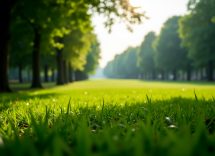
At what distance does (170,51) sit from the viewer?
3678 centimetres

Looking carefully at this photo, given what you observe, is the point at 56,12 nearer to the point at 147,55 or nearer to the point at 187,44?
the point at 187,44

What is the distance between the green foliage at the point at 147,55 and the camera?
48.8 meters

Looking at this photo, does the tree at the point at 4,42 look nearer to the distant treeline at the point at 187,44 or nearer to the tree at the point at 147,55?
the distant treeline at the point at 187,44

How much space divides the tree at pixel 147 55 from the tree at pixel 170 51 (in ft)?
29.0

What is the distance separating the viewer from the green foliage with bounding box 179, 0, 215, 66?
24891 mm

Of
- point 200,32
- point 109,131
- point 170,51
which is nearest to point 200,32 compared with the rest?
point 200,32

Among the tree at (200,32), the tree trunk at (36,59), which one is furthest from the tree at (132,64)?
the tree trunk at (36,59)

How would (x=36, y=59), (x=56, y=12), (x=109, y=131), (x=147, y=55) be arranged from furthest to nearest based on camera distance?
(x=147, y=55)
(x=36, y=59)
(x=56, y=12)
(x=109, y=131)

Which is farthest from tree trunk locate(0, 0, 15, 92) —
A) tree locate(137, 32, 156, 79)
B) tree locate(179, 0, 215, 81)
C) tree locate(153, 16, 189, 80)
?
tree locate(137, 32, 156, 79)

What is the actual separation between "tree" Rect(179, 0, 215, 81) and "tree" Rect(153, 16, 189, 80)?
270 inches

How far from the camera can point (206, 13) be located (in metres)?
27.4

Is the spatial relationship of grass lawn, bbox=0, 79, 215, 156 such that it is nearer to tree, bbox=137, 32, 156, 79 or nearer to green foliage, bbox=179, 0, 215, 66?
green foliage, bbox=179, 0, 215, 66

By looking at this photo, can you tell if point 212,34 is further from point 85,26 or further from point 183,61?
point 85,26

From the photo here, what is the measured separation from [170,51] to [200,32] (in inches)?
461
